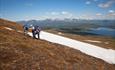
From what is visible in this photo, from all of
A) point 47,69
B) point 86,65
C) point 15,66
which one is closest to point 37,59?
point 47,69

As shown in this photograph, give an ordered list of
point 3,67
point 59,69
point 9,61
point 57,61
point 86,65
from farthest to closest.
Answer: point 86,65 → point 57,61 → point 59,69 → point 9,61 → point 3,67

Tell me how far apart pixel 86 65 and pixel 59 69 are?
6.26m

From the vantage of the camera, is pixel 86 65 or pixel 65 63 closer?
pixel 65 63

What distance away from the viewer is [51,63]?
1956 centimetres

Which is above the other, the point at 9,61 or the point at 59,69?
the point at 9,61

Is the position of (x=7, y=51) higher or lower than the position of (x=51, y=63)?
higher

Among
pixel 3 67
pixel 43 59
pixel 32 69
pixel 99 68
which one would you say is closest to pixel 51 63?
pixel 43 59

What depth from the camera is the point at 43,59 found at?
19.9m

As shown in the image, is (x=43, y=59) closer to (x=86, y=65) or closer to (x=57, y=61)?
(x=57, y=61)

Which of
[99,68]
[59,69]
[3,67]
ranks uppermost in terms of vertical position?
[3,67]

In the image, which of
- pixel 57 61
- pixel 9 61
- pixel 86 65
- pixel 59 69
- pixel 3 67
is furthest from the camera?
pixel 86 65

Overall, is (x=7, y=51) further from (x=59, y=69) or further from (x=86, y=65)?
(x=86, y=65)

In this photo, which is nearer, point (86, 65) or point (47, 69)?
point (47, 69)

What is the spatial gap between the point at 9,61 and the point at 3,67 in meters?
1.46
